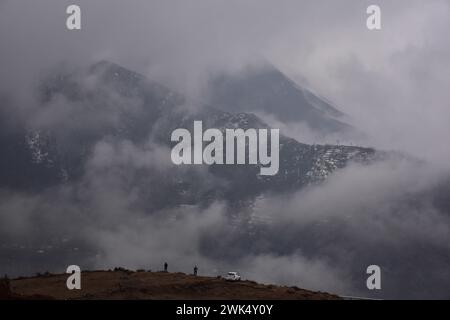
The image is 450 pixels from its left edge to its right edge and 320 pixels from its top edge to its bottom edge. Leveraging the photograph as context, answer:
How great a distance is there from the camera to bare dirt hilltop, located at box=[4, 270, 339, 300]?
264ft

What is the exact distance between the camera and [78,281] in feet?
283

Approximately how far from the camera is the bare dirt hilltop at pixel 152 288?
3169 inches

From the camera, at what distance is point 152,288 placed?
83062 millimetres
